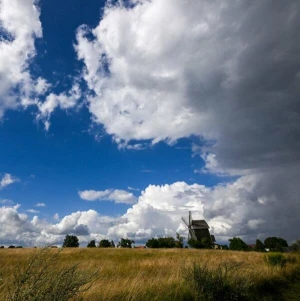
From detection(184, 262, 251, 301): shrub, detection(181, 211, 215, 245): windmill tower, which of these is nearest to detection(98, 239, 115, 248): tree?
detection(181, 211, 215, 245): windmill tower

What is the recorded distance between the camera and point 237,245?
199 feet

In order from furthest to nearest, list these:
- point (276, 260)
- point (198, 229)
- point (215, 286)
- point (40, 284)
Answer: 1. point (198, 229)
2. point (276, 260)
3. point (215, 286)
4. point (40, 284)

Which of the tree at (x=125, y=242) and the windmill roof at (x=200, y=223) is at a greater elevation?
the windmill roof at (x=200, y=223)

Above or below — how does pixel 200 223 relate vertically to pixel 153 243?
above

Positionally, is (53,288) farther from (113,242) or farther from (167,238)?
(113,242)

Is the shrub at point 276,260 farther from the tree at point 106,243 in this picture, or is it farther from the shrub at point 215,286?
the tree at point 106,243

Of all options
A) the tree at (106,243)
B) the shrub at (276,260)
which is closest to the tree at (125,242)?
the tree at (106,243)

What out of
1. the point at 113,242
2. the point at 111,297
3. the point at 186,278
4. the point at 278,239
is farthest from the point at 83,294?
the point at 278,239

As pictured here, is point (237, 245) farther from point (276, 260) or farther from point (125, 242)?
point (276, 260)

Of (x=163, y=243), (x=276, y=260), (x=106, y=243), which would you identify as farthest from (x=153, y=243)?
(x=276, y=260)

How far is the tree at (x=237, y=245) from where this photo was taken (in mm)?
59438

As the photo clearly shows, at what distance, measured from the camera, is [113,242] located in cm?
6281

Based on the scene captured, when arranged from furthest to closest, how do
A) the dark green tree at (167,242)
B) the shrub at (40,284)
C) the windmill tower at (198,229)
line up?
the windmill tower at (198,229), the dark green tree at (167,242), the shrub at (40,284)

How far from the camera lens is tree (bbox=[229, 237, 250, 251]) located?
59438mm
